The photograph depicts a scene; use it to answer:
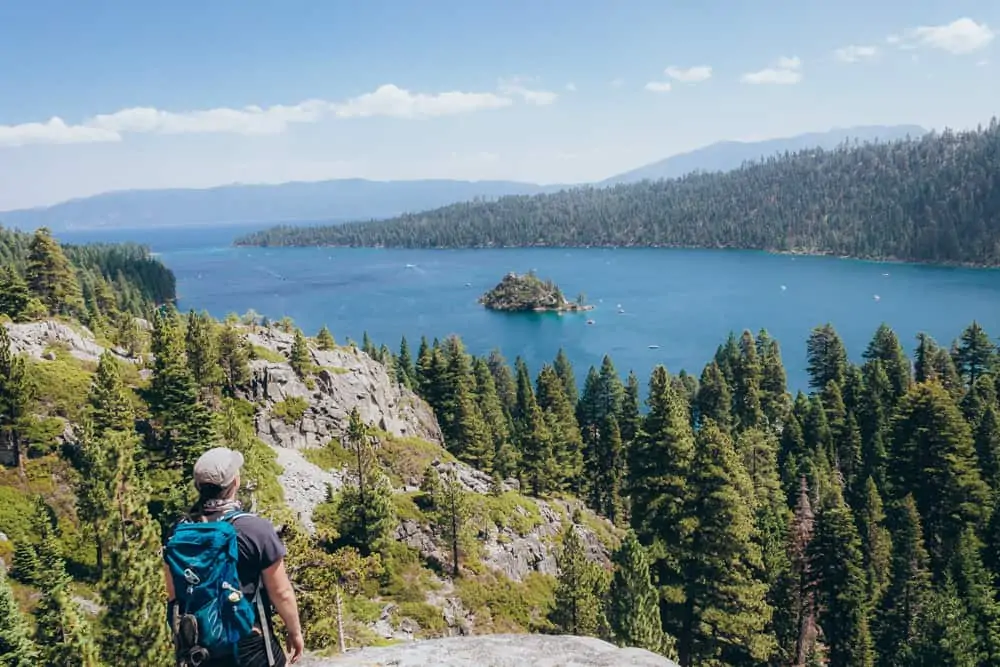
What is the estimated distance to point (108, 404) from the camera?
35.3 metres

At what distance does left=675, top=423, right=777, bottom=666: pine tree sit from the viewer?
2717cm

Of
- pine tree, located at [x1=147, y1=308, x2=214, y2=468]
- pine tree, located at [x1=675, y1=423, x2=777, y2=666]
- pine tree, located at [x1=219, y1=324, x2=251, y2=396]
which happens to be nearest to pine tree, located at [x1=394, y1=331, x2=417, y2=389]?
pine tree, located at [x1=219, y1=324, x2=251, y2=396]

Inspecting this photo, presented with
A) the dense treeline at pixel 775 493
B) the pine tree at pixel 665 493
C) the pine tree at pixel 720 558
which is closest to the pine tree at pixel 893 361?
the dense treeline at pixel 775 493

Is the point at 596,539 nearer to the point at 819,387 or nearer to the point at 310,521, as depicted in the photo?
the point at 310,521

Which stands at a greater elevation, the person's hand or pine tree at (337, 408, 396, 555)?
the person's hand

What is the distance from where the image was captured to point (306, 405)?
5481cm

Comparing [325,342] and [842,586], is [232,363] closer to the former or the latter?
[325,342]

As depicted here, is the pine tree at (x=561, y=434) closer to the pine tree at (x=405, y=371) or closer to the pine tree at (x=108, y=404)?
the pine tree at (x=405, y=371)

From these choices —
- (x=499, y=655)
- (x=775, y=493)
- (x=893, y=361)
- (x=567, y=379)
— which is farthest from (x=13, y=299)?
(x=893, y=361)

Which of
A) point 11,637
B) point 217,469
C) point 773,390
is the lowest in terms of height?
point 773,390

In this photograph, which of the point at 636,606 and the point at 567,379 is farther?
the point at 567,379

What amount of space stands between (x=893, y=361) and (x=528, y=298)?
116 meters

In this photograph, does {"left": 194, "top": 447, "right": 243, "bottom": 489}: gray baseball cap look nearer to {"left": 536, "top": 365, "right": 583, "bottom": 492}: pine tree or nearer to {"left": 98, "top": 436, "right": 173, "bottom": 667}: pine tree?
{"left": 98, "top": 436, "right": 173, "bottom": 667}: pine tree

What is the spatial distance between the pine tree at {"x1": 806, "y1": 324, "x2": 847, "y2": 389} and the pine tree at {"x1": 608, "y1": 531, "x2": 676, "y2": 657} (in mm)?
72470
